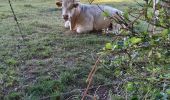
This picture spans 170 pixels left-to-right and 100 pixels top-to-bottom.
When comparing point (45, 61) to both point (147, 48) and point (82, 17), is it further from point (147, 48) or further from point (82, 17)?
point (147, 48)

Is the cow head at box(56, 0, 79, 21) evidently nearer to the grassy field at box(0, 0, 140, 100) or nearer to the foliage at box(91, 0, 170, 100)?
the grassy field at box(0, 0, 140, 100)

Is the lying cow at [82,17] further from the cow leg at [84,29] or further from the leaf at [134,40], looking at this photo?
the leaf at [134,40]

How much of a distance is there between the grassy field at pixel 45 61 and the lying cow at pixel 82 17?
23 cm

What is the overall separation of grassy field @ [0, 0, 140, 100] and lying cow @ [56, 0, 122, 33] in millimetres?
233

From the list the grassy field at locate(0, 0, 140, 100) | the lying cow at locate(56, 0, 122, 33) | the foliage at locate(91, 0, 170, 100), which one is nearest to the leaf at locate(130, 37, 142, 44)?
the foliage at locate(91, 0, 170, 100)

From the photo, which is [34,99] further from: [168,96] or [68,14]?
[68,14]

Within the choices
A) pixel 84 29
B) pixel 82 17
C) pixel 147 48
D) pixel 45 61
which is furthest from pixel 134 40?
pixel 82 17

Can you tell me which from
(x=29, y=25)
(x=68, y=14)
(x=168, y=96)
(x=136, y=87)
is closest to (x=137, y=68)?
(x=136, y=87)

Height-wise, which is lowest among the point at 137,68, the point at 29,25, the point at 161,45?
the point at 29,25

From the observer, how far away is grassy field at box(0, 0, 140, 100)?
4648 millimetres

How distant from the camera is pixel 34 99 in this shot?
14.4 ft

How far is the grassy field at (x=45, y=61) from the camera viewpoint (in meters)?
4.65

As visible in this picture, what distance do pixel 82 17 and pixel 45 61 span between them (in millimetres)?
2544

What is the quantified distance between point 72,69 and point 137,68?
8.17 ft
